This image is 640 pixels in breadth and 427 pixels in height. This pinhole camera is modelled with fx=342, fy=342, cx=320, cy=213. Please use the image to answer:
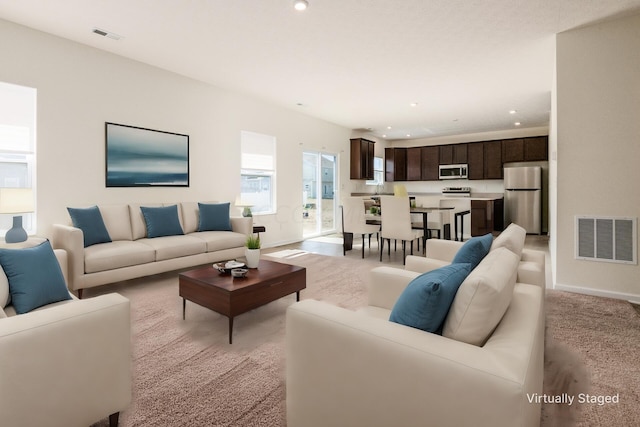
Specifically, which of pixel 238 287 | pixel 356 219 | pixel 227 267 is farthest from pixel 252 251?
pixel 356 219

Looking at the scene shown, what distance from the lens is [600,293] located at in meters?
3.39

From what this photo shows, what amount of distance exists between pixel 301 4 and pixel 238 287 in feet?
7.89

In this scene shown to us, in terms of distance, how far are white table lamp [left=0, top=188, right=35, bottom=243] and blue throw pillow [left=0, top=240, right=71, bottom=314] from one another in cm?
136

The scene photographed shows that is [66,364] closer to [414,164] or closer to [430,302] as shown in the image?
[430,302]

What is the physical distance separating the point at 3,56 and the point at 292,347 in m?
4.10

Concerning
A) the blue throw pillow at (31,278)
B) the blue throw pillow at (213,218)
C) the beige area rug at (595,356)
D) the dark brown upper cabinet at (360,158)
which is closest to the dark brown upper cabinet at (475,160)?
the dark brown upper cabinet at (360,158)

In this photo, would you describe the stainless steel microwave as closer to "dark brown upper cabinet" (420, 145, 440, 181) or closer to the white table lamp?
"dark brown upper cabinet" (420, 145, 440, 181)

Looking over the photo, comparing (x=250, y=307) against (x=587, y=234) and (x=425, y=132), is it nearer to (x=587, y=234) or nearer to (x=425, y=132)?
(x=587, y=234)

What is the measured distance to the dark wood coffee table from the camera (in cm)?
243

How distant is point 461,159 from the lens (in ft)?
29.6

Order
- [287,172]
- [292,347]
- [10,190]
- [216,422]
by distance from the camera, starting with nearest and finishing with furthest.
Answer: [292,347], [216,422], [10,190], [287,172]

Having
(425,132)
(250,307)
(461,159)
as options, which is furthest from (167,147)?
(461,159)

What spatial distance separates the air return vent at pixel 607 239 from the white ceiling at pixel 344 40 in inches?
75.9

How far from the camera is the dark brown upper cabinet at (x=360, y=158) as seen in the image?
846 centimetres
